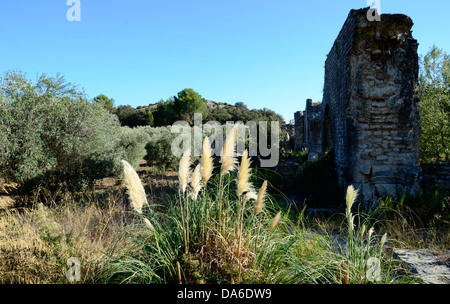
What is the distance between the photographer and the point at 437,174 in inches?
295

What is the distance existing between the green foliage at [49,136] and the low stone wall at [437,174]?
974 cm

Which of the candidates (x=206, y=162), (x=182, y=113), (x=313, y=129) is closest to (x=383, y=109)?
(x=206, y=162)

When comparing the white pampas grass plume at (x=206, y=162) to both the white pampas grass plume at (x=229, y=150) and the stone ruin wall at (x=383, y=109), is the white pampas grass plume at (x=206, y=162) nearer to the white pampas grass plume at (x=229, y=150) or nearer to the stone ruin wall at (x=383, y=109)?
the white pampas grass plume at (x=229, y=150)

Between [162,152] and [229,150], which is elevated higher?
[229,150]

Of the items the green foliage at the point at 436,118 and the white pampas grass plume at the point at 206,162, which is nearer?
the white pampas grass plume at the point at 206,162

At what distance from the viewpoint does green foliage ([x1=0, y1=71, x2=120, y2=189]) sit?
25.8 feet

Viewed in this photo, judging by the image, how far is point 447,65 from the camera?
45.3ft

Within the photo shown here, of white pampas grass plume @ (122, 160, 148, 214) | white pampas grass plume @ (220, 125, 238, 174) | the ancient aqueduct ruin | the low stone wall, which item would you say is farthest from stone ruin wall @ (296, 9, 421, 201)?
white pampas grass plume @ (122, 160, 148, 214)

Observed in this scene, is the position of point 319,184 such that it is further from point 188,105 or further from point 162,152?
point 188,105

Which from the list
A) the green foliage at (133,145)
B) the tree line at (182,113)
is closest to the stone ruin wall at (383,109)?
the green foliage at (133,145)

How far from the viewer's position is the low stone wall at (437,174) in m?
7.35

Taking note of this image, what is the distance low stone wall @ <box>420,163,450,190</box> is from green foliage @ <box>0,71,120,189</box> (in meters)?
Answer: 9.74

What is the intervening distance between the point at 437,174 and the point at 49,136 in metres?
10.7
